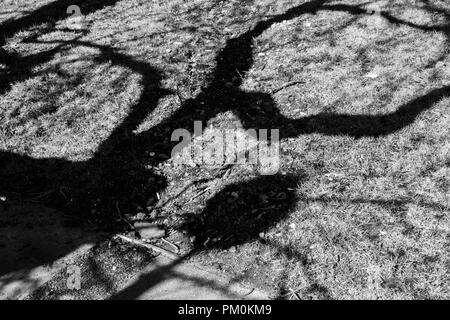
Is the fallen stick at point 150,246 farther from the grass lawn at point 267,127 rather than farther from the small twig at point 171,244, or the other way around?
the grass lawn at point 267,127

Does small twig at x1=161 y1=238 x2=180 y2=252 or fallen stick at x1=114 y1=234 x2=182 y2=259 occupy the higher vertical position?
fallen stick at x1=114 y1=234 x2=182 y2=259

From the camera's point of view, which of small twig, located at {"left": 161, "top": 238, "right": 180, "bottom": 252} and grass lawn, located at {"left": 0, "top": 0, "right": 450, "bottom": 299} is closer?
grass lawn, located at {"left": 0, "top": 0, "right": 450, "bottom": 299}

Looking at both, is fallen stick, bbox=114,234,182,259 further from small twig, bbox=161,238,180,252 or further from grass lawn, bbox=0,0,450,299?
grass lawn, bbox=0,0,450,299

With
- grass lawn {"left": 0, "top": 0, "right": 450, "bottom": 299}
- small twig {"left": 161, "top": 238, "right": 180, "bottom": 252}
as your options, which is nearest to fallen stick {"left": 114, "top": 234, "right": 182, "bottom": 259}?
small twig {"left": 161, "top": 238, "right": 180, "bottom": 252}

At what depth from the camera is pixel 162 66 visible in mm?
6988

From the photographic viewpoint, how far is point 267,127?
5383 millimetres

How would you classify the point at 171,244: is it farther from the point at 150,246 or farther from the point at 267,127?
the point at 267,127

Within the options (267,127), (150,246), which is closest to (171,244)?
(150,246)

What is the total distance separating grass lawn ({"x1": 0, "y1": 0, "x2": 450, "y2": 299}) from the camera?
3859 mm
